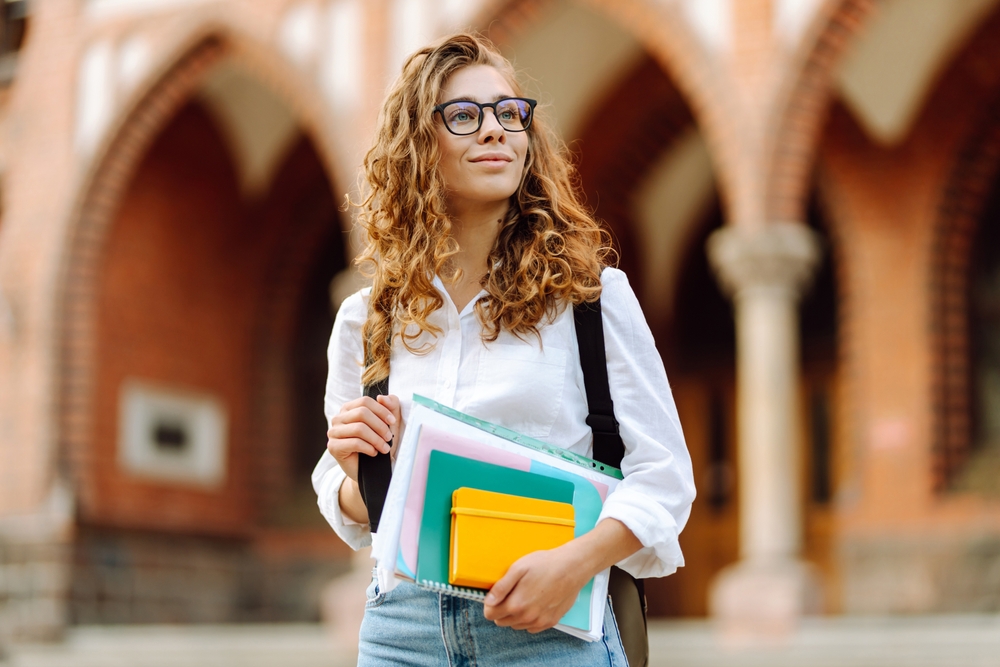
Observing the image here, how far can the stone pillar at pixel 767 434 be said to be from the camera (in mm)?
8172

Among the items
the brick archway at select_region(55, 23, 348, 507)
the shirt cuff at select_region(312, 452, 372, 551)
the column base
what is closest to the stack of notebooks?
the shirt cuff at select_region(312, 452, 372, 551)

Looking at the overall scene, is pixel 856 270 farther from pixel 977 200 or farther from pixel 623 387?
pixel 623 387

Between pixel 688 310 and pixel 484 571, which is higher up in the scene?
pixel 688 310

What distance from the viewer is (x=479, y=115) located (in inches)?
67.8

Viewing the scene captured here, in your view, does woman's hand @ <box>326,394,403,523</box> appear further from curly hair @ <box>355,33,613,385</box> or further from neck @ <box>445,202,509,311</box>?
neck @ <box>445,202,509,311</box>

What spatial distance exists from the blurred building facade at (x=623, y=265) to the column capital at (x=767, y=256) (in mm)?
20

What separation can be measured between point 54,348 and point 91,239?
0.92m

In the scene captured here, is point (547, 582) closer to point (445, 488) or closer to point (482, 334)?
point (445, 488)

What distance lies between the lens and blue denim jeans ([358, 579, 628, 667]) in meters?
1.61

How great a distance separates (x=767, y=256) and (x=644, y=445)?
705 centimetres

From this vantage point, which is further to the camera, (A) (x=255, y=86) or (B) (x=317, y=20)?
(A) (x=255, y=86)

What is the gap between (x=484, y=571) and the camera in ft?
4.92

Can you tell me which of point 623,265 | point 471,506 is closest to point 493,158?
point 471,506

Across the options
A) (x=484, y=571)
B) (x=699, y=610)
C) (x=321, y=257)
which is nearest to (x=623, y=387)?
(x=484, y=571)
